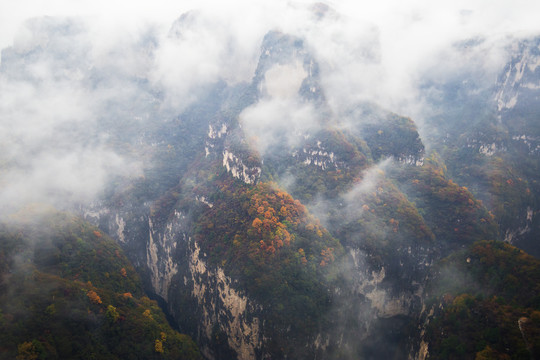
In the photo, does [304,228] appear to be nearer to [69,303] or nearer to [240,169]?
[240,169]

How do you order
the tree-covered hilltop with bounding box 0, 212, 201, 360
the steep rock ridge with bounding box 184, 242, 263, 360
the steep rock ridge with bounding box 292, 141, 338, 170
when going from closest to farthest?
1. the tree-covered hilltop with bounding box 0, 212, 201, 360
2. the steep rock ridge with bounding box 184, 242, 263, 360
3. the steep rock ridge with bounding box 292, 141, 338, 170

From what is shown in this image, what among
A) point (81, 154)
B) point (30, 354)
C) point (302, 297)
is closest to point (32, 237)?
point (30, 354)

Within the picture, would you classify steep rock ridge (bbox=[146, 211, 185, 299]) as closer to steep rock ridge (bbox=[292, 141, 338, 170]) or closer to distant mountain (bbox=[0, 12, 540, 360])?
distant mountain (bbox=[0, 12, 540, 360])

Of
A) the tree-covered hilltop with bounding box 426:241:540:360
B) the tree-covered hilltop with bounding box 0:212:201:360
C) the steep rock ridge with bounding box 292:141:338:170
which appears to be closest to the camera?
the tree-covered hilltop with bounding box 426:241:540:360

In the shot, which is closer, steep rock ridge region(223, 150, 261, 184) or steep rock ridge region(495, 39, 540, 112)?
steep rock ridge region(223, 150, 261, 184)

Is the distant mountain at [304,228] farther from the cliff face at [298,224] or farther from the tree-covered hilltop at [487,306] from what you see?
the cliff face at [298,224]

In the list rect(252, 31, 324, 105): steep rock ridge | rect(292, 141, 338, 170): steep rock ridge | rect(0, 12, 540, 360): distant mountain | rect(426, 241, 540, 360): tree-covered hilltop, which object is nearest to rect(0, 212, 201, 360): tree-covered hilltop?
rect(0, 12, 540, 360): distant mountain

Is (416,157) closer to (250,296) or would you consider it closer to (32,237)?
(250,296)

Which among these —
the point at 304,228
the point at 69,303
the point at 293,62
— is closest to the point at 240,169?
the point at 304,228
